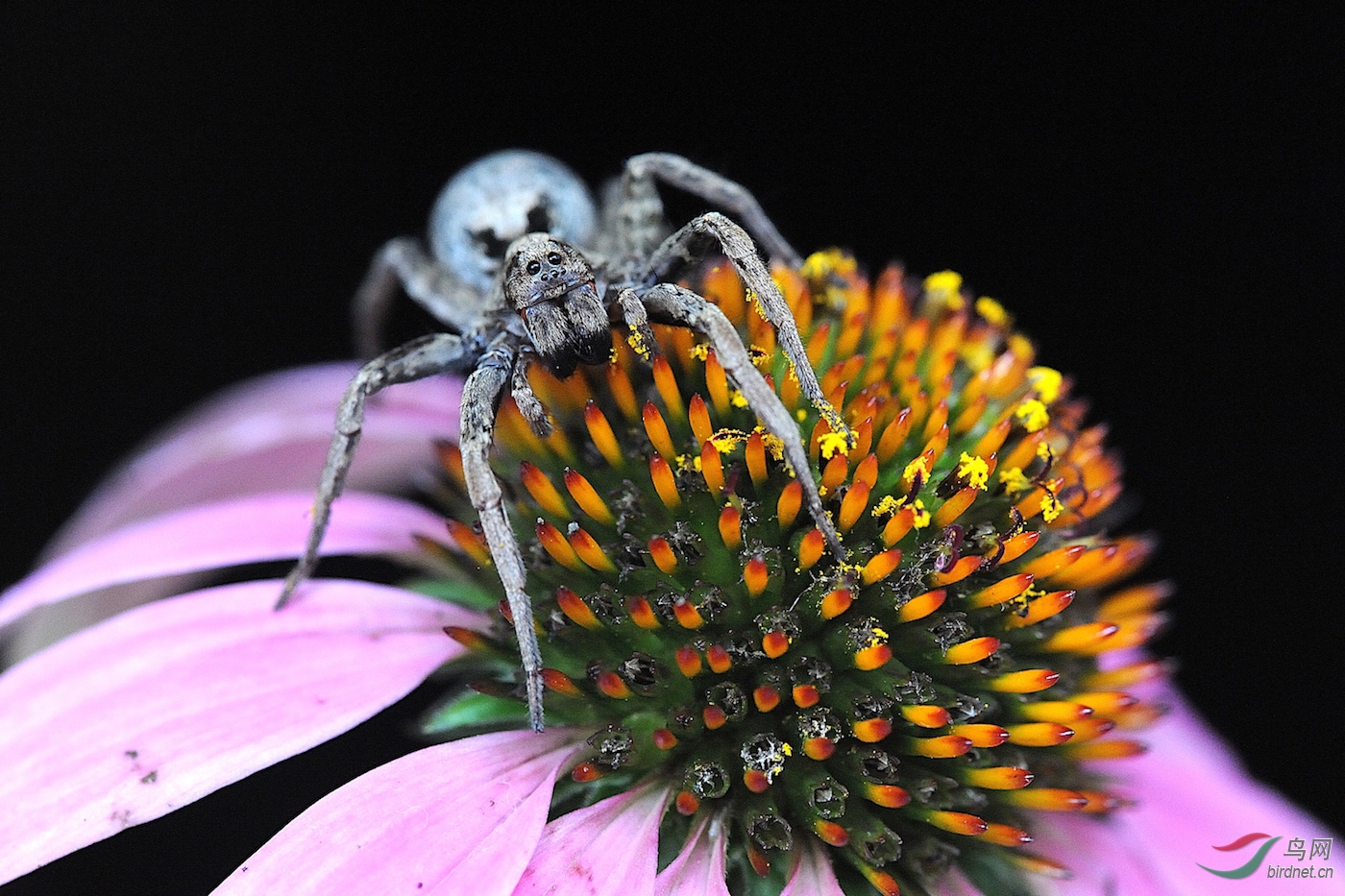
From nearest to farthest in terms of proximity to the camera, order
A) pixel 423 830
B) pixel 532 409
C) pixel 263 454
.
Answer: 1. pixel 423 830
2. pixel 532 409
3. pixel 263 454

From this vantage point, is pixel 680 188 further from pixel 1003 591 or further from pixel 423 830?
pixel 423 830

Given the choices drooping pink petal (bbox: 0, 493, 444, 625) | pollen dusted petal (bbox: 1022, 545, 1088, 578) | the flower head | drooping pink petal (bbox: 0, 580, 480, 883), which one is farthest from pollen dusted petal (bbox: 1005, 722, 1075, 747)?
drooping pink petal (bbox: 0, 493, 444, 625)

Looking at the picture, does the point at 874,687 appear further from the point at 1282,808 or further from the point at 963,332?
the point at 1282,808

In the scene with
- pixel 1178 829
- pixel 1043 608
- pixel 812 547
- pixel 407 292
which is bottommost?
pixel 1178 829

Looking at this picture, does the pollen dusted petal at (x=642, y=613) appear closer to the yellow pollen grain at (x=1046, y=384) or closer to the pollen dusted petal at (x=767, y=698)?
the pollen dusted petal at (x=767, y=698)

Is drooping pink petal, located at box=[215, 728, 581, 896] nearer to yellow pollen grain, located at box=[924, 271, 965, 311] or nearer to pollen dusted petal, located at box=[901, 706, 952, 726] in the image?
pollen dusted petal, located at box=[901, 706, 952, 726]

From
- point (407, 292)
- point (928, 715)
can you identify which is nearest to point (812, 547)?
point (928, 715)
